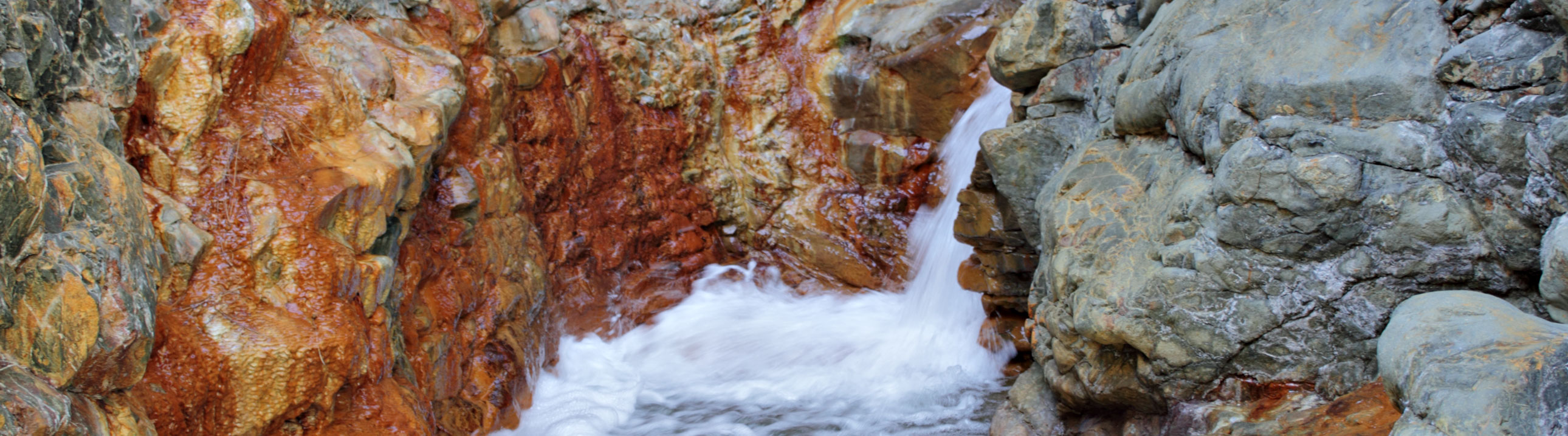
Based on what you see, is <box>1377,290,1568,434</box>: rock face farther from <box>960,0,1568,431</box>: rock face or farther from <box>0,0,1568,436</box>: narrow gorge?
<box>960,0,1568,431</box>: rock face

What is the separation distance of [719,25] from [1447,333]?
602 cm

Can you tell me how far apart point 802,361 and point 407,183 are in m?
2.81

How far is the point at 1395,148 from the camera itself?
9.18 ft

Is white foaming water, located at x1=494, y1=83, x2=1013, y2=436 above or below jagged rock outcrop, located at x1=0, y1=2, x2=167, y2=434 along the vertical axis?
below

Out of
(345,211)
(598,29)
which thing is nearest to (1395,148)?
(345,211)

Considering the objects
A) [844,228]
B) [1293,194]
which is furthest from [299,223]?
[844,228]

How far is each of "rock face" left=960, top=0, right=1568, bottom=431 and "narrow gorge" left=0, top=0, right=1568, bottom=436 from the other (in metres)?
0.01

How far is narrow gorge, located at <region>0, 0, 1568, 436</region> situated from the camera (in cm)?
266

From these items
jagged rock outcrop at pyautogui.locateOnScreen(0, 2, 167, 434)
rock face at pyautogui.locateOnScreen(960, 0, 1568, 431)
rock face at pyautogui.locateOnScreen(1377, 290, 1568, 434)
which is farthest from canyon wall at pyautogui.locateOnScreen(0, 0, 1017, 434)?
rock face at pyautogui.locateOnScreen(1377, 290, 1568, 434)

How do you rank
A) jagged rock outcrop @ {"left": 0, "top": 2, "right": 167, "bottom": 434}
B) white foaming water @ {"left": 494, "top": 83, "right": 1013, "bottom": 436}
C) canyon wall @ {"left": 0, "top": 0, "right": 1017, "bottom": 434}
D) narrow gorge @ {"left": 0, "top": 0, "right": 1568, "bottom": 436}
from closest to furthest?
jagged rock outcrop @ {"left": 0, "top": 2, "right": 167, "bottom": 434}, narrow gorge @ {"left": 0, "top": 0, "right": 1568, "bottom": 436}, canyon wall @ {"left": 0, "top": 0, "right": 1017, "bottom": 434}, white foaming water @ {"left": 494, "top": 83, "right": 1013, "bottom": 436}

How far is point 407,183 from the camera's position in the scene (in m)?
4.49

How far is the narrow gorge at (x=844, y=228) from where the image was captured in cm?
266

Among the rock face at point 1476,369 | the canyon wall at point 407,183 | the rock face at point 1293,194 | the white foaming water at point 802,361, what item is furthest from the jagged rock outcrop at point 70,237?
the rock face at point 1476,369

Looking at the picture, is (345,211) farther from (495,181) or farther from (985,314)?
(985,314)
